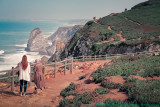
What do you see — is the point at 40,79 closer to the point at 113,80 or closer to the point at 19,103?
the point at 19,103

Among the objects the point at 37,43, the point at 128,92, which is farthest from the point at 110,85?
the point at 37,43

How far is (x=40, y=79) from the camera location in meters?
9.56

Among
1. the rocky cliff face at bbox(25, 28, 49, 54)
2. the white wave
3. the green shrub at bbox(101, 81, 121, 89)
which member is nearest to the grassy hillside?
the green shrub at bbox(101, 81, 121, 89)

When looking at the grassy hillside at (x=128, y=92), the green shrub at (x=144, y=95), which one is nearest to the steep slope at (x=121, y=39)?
the grassy hillside at (x=128, y=92)

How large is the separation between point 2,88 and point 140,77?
312 inches

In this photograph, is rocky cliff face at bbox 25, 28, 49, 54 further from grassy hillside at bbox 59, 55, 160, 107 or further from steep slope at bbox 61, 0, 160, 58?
grassy hillside at bbox 59, 55, 160, 107

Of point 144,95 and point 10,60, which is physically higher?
point 10,60

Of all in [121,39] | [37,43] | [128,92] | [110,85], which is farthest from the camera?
[37,43]

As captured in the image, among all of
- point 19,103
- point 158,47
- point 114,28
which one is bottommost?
point 19,103

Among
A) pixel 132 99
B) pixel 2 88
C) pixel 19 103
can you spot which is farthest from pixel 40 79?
pixel 132 99

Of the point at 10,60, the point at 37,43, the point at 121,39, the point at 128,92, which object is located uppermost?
the point at 37,43

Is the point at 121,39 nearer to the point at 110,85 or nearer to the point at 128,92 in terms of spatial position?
the point at 110,85

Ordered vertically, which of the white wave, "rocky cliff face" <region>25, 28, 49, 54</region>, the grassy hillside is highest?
"rocky cliff face" <region>25, 28, 49, 54</region>

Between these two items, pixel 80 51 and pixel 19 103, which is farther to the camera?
pixel 80 51
